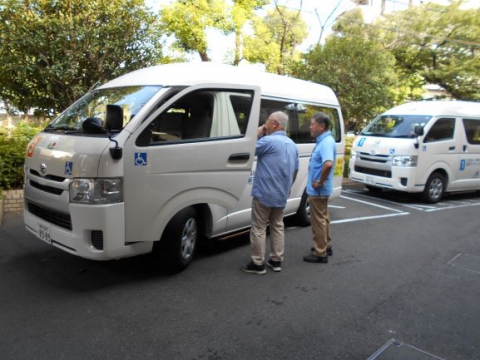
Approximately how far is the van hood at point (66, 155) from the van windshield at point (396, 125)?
23.4ft

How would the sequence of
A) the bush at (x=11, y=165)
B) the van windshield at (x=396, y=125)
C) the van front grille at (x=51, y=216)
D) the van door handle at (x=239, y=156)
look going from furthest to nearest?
the van windshield at (x=396, y=125) < the bush at (x=11, y=165) < the van door handle at (x=239, y=156) < the van front grille at (x=51, y=216)

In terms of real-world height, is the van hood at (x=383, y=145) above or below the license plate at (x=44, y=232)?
above

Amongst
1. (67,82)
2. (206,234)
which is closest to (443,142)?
(206,234)

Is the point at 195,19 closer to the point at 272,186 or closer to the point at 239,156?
the point at 239,156

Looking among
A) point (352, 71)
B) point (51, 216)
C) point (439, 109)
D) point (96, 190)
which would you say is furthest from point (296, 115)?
point (352, 71)

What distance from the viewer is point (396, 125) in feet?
30.3

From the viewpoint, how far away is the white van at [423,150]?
336 inches

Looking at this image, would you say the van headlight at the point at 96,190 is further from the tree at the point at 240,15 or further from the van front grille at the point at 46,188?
the tree at the point at 240,15

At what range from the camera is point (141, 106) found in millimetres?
3895

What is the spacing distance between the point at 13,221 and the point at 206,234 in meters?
3.32

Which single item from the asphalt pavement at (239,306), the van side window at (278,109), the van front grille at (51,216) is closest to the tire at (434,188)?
the asphalt pavement at (239,306)

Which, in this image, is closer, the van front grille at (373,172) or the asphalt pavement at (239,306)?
the asphalt pavement at (239,306)

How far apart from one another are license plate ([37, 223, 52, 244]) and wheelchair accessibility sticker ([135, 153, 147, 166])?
3.67 ft

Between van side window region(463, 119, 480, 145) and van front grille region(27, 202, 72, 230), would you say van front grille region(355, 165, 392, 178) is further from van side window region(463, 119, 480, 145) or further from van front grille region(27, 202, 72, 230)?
van front grille region(27, 202, 72, 230)
